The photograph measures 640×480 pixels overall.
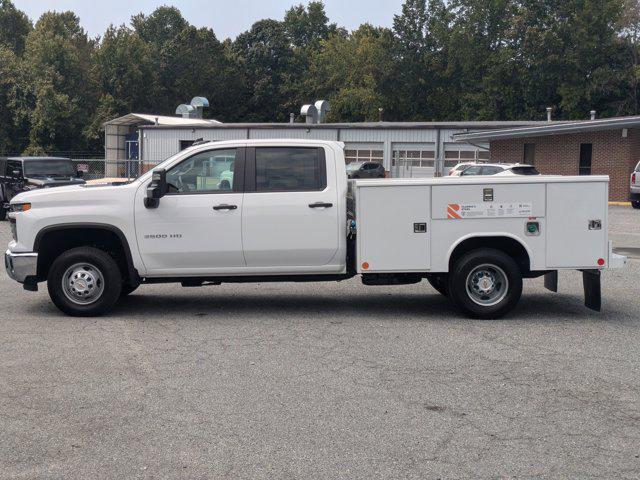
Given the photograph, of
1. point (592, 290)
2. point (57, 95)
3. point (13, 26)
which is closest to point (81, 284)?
point (592, 290)

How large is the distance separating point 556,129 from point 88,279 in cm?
3048

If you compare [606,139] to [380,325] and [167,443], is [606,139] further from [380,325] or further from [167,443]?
[167,443]

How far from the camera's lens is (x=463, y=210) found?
29.8 feet

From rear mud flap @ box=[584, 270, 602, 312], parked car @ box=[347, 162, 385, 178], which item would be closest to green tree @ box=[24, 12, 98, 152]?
parked car @ box=[347, 162, 385, 178]

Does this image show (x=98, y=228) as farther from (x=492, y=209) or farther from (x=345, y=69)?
(x=345, y=69)

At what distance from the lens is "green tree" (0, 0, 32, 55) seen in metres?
99.2

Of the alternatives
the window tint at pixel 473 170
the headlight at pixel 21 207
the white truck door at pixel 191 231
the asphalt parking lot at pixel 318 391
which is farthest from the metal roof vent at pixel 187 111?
the white truck door at pixel 191 231

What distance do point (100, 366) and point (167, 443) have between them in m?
2.12

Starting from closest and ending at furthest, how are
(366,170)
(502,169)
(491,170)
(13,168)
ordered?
1. (13,168)
2. (502,169)
3. (491,170)
4. (366,170)

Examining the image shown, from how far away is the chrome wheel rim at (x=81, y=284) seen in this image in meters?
9.23

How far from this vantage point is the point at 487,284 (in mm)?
9242

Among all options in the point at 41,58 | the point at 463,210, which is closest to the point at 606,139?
the point at 463,210

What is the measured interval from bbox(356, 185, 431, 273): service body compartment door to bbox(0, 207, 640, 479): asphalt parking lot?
0.68 meters

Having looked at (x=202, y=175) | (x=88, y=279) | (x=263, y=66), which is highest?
(x=263, y=66)
